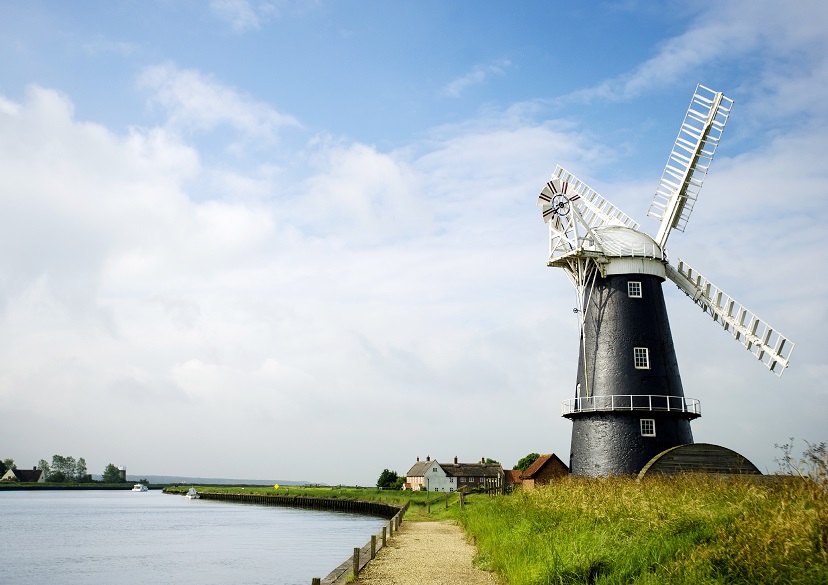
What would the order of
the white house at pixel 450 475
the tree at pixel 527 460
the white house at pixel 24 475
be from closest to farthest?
the tree at pixel 527 460 < the white house at pixel 450 475 < the white house at pixel 24 475

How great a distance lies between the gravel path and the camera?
15.0m

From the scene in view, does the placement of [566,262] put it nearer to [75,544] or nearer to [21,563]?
[21,563]

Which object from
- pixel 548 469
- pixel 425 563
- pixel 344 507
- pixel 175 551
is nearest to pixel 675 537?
pixel 425 563

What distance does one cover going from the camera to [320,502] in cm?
7981

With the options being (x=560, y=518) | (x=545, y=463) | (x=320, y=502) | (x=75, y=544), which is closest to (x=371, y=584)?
(x=560, y=518)

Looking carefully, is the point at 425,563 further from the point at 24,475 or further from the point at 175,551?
the point at 24,475


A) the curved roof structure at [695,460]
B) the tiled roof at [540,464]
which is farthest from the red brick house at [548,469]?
the curved roof structure at [695,460]

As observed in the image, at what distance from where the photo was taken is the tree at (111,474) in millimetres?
185375

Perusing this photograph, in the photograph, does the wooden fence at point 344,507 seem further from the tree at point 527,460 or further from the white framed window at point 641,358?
the tree at point 527,460

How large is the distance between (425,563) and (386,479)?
73566 millimetres

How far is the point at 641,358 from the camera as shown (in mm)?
26781

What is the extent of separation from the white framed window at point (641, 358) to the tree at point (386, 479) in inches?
2614

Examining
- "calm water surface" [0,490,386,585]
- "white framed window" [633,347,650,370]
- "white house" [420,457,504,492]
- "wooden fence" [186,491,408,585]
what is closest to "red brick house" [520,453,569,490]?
"wooden fence" [186,491,408,585]

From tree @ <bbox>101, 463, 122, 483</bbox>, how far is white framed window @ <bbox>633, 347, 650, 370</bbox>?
18745 cm
